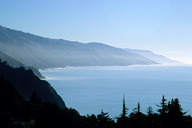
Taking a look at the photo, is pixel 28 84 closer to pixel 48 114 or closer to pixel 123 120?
pixel 48 114

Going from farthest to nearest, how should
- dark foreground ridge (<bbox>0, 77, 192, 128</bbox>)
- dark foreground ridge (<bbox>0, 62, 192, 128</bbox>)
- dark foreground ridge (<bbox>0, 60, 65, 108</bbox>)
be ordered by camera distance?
dark foreground ridge (<bbox>0, 60, 65, 108</bbox>), dark foreground ridge (<bbox>0, 62, 192, 128</bbox>), dark foreground ridge (<bbox>0, 77, 192, 128</bbox>)

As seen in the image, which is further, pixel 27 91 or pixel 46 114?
pixel 27 91

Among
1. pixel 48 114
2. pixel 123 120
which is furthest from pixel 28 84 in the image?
pixel 123 120

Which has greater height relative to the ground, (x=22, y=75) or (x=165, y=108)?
(x=22, y=75)

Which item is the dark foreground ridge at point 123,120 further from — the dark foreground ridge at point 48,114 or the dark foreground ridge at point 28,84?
the dark foreground ridge at point 28,84

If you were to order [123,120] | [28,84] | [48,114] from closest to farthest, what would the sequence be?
[123,120], [48,114], [28,84]

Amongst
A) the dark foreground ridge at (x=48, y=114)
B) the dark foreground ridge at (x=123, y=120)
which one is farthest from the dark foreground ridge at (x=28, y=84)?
the dark foreground ridge at (x=123, y=120)

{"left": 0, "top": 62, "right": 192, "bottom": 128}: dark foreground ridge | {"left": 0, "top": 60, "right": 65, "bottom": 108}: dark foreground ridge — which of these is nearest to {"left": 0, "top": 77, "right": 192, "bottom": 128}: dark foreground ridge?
{"left": 0, "top": 62, "right": 192, "bottom": 128}: dark foreground ridge

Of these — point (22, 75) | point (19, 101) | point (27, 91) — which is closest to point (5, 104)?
point (19, 101)

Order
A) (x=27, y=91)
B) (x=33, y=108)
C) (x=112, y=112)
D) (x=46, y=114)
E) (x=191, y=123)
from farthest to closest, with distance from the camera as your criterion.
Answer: (x=112, y=112)
(x=27, y=91)
(x=33, y=108)
(x=46, y=114)
(x=191, y=123)

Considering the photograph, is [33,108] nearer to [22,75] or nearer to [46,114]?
[46,114]

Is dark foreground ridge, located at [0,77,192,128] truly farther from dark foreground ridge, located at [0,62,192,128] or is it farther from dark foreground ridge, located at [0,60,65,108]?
dark foreground ridge, located at [0,60,65,108]
